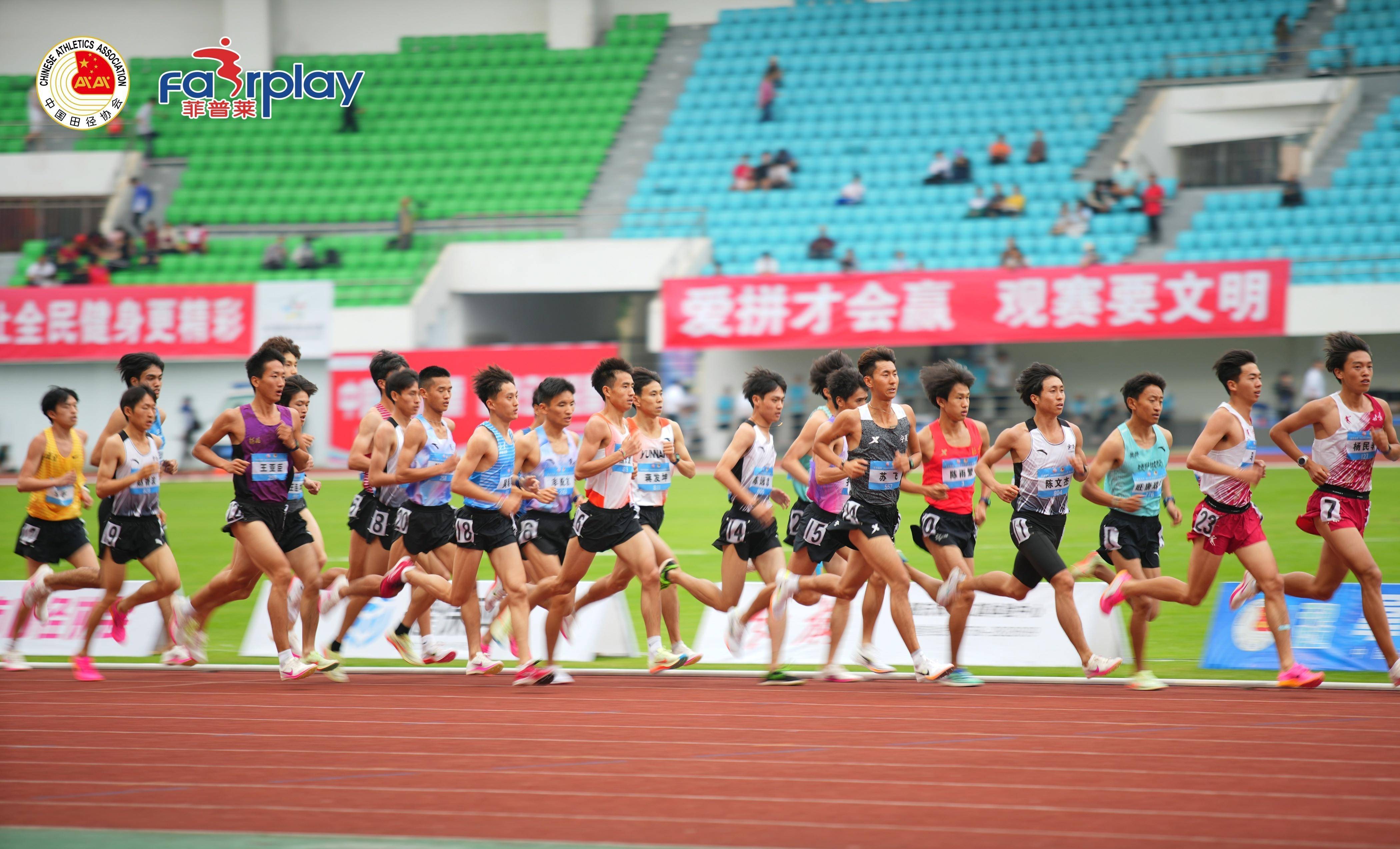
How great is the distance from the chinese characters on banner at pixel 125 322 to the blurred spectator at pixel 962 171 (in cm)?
1337

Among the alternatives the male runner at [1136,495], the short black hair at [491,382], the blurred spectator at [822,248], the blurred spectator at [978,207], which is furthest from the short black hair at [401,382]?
the blurred spectator at [978,207]

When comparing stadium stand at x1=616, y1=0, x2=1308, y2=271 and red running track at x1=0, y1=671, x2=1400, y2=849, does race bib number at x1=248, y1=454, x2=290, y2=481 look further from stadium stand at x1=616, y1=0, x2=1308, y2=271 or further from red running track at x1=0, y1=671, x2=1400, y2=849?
stadium stand at x1=616, y1=0, x2=1308, y2=271

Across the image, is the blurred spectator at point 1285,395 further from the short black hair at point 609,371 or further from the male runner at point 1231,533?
the short black hair at point 609,371

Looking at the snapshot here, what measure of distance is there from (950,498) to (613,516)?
1.89 meters

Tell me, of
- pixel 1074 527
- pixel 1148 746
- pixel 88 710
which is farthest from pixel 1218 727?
pixel 1074 527

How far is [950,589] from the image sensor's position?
7207 mm

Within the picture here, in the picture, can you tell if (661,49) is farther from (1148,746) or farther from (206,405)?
(1148,746)

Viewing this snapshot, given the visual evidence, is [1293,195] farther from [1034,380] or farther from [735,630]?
[735,630]

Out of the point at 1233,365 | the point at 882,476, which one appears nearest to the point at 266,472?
the point at 882,476

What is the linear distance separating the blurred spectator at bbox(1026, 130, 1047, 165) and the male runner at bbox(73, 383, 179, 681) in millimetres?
20573

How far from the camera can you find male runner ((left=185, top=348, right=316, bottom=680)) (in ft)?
24.3

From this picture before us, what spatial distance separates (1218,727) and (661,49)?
26.7m

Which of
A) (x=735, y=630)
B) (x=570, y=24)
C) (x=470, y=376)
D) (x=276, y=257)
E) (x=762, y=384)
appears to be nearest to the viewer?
(x=762, y=384)

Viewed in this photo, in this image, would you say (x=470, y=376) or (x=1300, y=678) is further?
(x=470, y=376)
